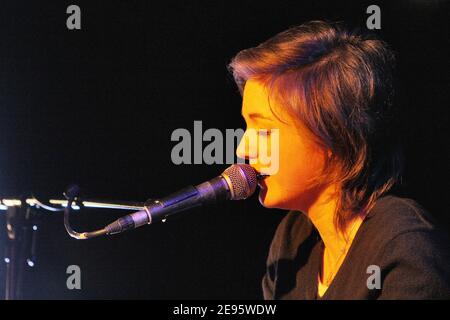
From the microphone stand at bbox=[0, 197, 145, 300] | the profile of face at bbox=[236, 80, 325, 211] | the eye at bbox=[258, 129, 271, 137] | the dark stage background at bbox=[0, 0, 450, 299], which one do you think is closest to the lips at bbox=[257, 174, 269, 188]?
the profile of face at bbox=[236, 80, 325, 211]

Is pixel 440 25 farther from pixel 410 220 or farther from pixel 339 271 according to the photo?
pixel 339 271

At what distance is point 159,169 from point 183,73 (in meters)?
0.40

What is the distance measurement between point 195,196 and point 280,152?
0.29m

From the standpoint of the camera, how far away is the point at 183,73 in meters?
2.07

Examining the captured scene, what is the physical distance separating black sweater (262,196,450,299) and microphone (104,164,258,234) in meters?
0.34

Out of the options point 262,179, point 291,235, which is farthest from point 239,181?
point 291,235

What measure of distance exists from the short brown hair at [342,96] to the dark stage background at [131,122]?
415 millimetres

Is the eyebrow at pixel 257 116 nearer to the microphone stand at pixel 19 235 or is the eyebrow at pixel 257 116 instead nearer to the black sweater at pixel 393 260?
the black sweater at pixel 393 260

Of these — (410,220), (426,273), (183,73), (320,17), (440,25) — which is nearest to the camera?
(426,273)

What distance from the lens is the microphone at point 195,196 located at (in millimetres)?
1305

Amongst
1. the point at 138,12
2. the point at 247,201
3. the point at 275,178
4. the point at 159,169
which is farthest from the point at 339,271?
the point at 138,12

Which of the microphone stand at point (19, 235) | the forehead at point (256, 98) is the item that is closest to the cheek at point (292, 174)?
the forehead at point (256, 98)

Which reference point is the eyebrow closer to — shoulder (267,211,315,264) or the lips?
the lips

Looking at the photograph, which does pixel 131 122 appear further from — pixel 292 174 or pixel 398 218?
pixel 398 218
